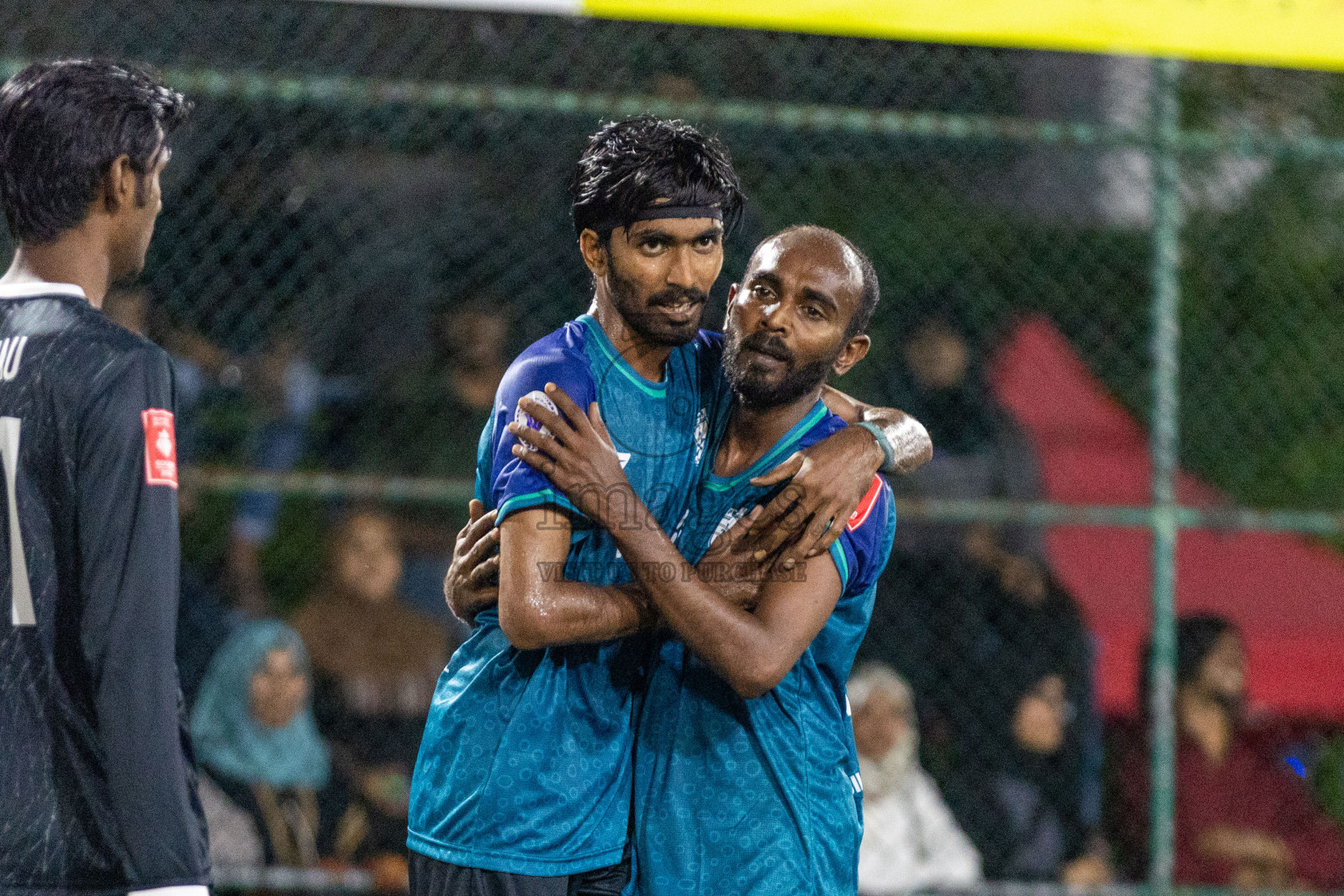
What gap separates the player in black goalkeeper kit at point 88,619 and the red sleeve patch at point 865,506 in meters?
1.13

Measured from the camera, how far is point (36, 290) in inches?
82.8

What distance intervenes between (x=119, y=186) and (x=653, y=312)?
2.90 ft

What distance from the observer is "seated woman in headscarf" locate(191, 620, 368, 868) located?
4.56 m

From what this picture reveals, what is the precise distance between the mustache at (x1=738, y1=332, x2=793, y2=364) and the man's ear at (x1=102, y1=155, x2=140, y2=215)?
1042mm

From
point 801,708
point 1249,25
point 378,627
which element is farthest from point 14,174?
point 1249,25

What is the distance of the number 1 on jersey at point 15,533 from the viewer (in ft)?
6.63

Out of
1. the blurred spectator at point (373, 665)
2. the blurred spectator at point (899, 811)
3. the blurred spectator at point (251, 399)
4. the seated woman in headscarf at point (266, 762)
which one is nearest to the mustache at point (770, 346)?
the blurred spectator at point (899, 811)

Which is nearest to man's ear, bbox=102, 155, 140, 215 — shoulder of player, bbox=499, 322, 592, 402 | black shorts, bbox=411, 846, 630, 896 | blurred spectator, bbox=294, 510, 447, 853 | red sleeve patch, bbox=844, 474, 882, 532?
shoulder of player, bbox=499, 322, 592, 402

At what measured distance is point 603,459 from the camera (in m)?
2.27

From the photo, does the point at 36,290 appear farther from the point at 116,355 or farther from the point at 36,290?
the point at 116,355

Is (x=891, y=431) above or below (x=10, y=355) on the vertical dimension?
below

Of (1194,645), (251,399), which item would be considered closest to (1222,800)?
(1194,645)

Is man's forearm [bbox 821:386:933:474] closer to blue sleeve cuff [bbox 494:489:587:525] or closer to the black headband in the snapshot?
the black headband

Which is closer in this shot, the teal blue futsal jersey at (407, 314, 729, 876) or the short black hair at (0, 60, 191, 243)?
the short black hair at (0, 60, 191, 243)
